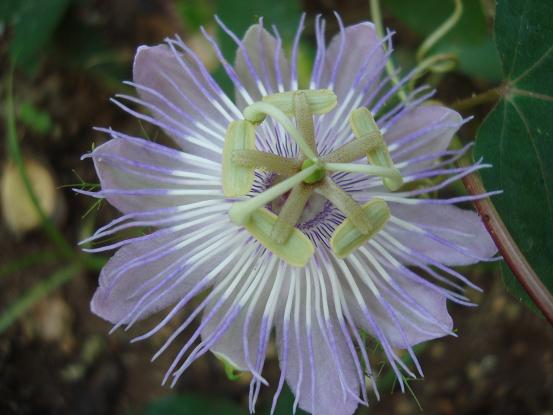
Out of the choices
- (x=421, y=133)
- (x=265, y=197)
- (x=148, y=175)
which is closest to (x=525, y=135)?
(x=421, y=133)

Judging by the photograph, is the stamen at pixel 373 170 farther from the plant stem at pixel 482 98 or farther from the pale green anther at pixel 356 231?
the plant stem at pixel 482 98

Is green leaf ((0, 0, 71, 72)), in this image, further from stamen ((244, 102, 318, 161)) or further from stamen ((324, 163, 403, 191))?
stamen ((324, 163, 403, 191))

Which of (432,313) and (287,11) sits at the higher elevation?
(287,11)

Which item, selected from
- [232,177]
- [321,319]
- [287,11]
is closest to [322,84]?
[232,177]

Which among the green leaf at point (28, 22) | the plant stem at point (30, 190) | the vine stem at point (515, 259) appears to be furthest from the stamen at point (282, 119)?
the plant stem at point (30, 190)

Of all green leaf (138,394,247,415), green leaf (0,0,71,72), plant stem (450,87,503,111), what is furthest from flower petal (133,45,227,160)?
green leaf (138,394,247,415)

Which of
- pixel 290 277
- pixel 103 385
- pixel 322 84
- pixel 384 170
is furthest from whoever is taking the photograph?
pixel 103 385

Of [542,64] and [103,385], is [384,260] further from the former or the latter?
[103,385]
